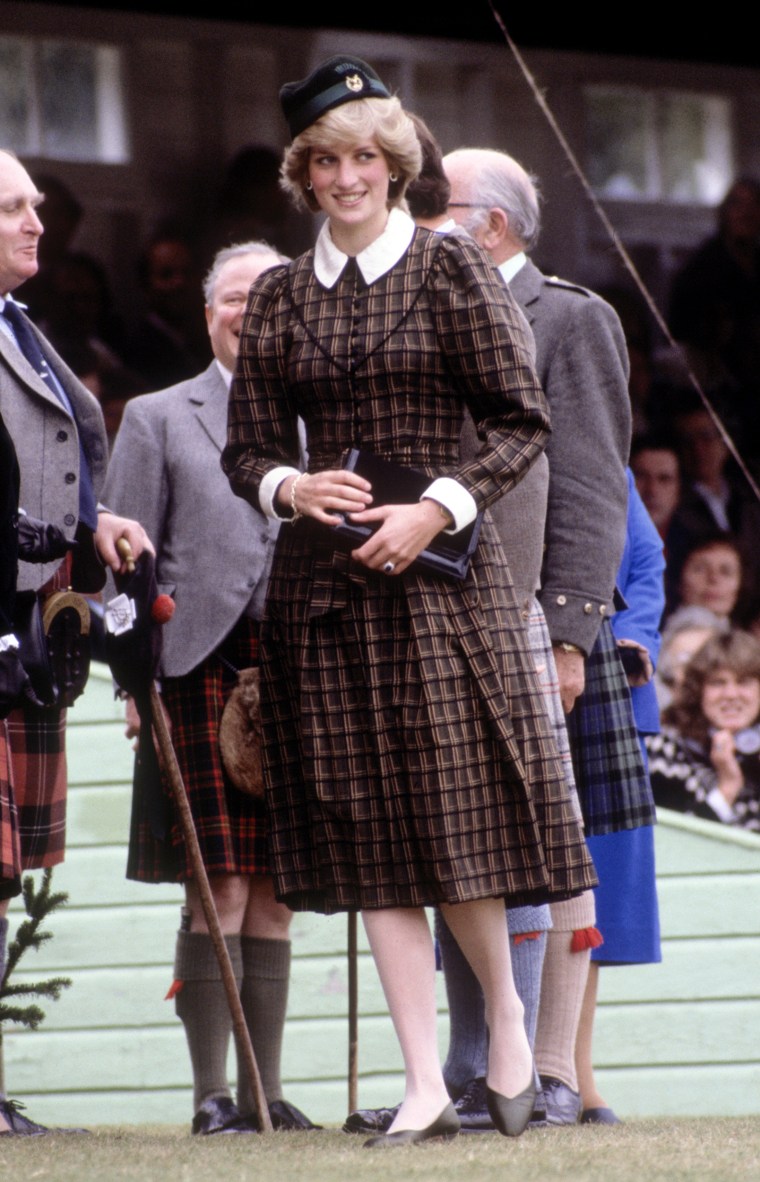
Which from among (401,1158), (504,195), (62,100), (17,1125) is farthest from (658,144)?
(401,1158)

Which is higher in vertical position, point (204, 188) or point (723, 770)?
point (204, 188)

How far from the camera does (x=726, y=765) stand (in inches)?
219

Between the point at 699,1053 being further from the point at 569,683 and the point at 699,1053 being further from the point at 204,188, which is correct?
the point at 204,188

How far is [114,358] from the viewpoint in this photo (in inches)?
204

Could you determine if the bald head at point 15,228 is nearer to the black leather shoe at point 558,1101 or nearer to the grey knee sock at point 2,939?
the grey knee sock at point 2,939

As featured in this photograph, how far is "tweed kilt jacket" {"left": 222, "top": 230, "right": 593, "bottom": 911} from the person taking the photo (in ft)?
9.11

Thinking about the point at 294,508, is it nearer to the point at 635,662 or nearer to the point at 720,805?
the point at 635,662

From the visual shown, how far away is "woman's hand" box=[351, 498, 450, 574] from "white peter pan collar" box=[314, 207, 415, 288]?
38cm

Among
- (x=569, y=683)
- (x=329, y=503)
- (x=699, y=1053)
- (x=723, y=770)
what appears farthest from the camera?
(x=723, y=770)

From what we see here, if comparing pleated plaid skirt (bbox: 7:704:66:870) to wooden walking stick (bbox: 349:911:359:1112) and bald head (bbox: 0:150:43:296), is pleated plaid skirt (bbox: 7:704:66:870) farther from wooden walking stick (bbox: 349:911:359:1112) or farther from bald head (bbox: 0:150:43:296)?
bald head (bbox: 0:150:43:296)

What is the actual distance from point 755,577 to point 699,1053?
1.66 meters

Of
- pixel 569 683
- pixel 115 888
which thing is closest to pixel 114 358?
pixel 115 888

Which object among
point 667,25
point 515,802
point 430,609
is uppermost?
point 667,25

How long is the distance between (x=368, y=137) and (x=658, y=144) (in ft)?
9.96
